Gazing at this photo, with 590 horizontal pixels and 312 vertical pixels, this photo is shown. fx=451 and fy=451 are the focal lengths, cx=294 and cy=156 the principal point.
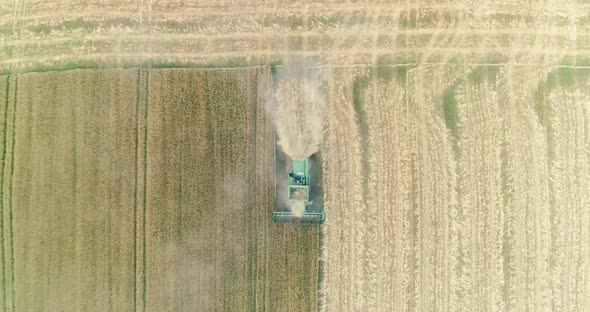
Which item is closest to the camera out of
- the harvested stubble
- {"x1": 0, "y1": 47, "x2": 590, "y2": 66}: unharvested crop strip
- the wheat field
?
the wheat field

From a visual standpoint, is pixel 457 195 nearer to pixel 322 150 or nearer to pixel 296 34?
pixel 322 150

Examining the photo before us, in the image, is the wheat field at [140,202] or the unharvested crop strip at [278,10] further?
the unharvested crop strip at [278,10]

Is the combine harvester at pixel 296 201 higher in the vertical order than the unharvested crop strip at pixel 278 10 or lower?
lower

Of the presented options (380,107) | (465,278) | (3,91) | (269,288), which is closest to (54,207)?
(3,91)

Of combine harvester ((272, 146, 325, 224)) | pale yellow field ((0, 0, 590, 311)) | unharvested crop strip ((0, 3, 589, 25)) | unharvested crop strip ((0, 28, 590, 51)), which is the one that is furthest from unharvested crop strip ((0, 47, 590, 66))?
combine harvester ((272, 146, 325, 224))

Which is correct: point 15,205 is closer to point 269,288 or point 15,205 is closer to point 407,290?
point 269,288

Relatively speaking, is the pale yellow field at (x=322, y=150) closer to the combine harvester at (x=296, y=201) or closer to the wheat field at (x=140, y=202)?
the wheat field at (x=140, y=202)

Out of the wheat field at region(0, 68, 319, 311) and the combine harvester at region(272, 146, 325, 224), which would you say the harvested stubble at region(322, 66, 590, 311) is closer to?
the combine harvester at region(272, 146, 325, 224)

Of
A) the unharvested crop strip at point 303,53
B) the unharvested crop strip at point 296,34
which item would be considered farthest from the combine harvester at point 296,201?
the unharvested crop strip at point 296,34
